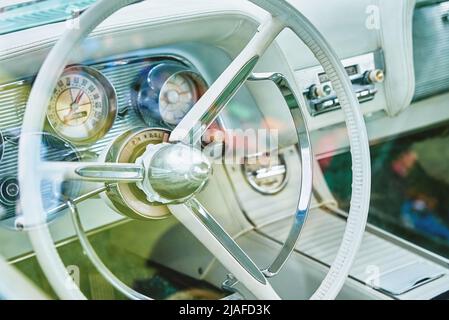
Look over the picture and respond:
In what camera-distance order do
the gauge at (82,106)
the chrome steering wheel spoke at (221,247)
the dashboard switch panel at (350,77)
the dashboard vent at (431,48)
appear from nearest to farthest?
the chrome steering wheel spoke at (221,247), the gauge at (82,106), the dashboard switch panel at (350,77), the dashboard vent at (431,48)

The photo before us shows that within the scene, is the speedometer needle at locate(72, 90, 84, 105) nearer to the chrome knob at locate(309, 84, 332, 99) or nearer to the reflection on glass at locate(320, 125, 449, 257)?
the chrome knob at locate(309, 84, 332, 99)

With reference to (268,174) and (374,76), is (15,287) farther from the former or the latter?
(374,76)

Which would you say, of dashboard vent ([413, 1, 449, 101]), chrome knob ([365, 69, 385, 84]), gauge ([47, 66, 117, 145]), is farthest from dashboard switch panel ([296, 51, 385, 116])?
gauge ([47, 66, 117, 145])

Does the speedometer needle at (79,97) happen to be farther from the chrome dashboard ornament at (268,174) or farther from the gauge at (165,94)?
the chrome dashboard ornament at (268,174)

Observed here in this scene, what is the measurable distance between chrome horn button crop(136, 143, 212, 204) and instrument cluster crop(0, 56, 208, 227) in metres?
0.14

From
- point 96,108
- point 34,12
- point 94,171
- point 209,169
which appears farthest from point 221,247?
point 34,12

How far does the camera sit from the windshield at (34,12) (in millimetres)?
1169

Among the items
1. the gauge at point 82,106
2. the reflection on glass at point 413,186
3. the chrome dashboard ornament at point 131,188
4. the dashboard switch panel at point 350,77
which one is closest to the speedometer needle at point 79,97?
Result: the gauge at point 82,106

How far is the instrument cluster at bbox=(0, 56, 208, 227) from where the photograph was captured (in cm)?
121

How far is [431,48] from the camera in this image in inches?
73.4

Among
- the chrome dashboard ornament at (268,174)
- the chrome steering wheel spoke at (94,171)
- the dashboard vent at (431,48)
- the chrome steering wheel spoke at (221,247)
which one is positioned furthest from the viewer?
the dashboard vent at (431,48)

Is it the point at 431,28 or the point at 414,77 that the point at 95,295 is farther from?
the point at 431,28
